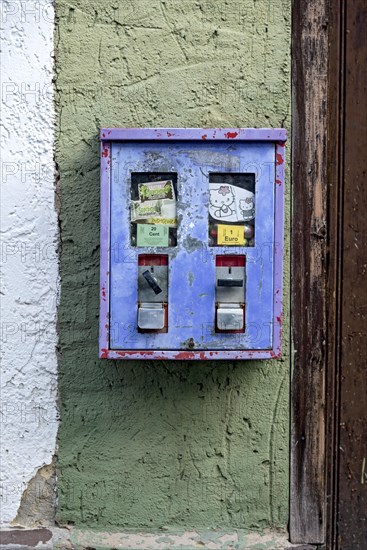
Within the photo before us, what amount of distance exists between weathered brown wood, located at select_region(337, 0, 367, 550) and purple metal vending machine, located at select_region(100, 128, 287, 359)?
527 millimetres

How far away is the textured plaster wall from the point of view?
230 centimetres

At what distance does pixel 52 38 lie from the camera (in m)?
2.30

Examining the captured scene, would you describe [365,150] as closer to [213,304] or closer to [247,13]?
[247,13]

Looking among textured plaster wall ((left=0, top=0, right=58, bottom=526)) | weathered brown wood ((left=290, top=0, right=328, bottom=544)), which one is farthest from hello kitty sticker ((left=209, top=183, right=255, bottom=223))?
textured plaster wall ((left=0, top=0, right=58, bottom=526))

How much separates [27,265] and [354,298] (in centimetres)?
123

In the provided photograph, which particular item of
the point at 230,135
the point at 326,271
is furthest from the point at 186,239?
the point at 326,271

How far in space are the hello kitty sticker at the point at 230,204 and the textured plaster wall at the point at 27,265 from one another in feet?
2.17

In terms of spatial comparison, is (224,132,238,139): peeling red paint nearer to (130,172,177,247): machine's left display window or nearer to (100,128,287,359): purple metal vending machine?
(100,128,287,359): purple metal vending machine

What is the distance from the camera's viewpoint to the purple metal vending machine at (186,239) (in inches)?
78.1

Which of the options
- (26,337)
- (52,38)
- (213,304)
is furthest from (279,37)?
(26,337)

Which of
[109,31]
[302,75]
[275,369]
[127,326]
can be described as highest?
[109,31]

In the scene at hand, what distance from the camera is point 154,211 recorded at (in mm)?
1985

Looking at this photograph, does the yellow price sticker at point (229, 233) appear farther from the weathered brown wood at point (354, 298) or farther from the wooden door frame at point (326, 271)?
the weathered brown wood at point (354, 298)

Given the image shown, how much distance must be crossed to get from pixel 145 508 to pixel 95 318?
0.73 metres
